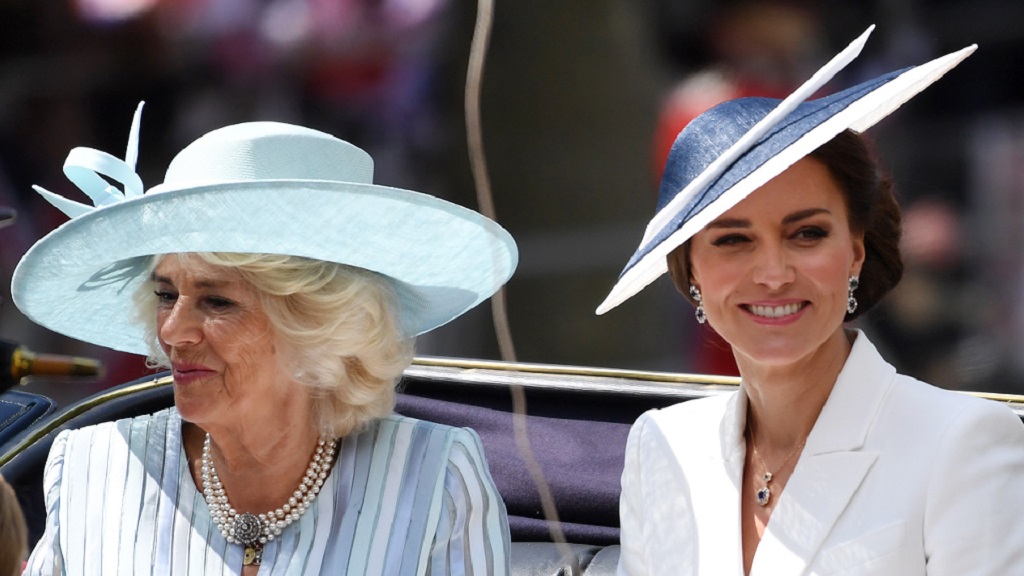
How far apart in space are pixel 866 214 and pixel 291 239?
30.0 inches

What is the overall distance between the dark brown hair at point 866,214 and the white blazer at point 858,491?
0.08 meters

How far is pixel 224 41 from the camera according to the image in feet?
16.4

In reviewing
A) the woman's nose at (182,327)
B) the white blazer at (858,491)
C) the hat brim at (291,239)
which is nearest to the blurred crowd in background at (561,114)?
the hat brim at (291,239)

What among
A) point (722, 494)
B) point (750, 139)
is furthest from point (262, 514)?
point (750, 139)

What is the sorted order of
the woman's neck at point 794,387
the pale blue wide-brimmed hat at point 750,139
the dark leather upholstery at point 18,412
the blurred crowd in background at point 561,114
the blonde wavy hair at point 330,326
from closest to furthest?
the pale blue wide-brimmed hat at point 750,139
the woman's neck at point 794,387
the blonde wavy hair at point 330,326
the dark leather upholstery at point 18,412
the blurred crowd in background at point 561,114

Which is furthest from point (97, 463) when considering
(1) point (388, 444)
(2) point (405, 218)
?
(2) point (405, 218)

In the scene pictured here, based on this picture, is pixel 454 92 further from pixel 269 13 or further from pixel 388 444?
pixel 388 444

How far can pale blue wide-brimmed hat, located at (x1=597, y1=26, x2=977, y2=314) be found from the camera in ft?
4.92

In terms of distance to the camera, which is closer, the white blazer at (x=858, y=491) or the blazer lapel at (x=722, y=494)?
the white blazer at (x=858, y=491)

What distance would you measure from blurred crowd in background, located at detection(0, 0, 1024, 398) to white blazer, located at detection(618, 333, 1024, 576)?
64.7 inches

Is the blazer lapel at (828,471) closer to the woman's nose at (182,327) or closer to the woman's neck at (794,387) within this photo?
the woman's neck at (794,387)

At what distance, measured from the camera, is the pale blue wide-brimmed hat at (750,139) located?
1.50 m

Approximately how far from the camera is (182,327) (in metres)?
1.80

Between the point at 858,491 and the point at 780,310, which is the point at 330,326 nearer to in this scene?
the point at 780,310
